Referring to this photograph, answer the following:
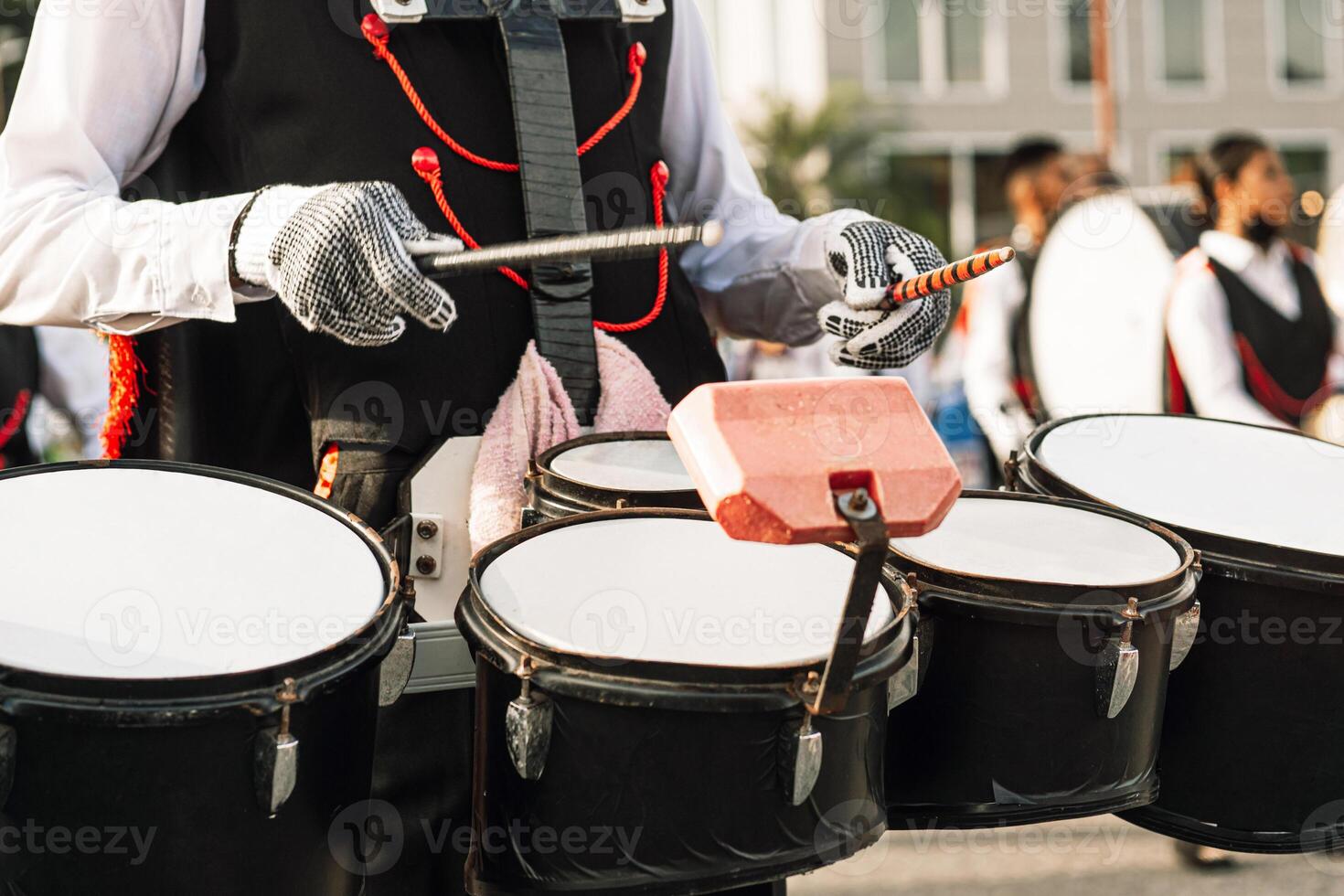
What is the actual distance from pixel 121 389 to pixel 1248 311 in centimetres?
376

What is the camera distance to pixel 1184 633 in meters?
1.36

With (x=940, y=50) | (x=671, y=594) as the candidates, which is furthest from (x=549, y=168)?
(x=940, y=50)

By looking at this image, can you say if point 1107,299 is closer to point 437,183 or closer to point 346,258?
point 437,183

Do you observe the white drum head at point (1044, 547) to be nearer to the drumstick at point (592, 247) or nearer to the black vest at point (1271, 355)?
the drumstick at point (592, 247)

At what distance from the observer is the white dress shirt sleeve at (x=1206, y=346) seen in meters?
4.23

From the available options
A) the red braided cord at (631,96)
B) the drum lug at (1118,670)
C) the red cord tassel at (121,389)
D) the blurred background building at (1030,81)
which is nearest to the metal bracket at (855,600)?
the drum lug at (1118,670)

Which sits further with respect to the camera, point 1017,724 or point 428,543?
point 428,543

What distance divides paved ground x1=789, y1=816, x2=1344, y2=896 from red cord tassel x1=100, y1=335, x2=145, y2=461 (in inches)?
74.9

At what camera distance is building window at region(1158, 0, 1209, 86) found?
26375 millimetres

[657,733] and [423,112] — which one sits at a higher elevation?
[423,112]

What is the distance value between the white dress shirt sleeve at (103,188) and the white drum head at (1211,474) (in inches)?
38.6

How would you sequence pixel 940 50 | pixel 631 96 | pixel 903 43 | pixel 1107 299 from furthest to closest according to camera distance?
pixel 903 43 → pixel 940 50 → pixel 1107 299 → pixel 631 96

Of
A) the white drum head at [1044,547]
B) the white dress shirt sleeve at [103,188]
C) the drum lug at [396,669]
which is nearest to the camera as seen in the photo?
the drum lug at [396,669]

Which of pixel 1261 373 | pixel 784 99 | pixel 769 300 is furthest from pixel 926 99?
pixel 769 300
